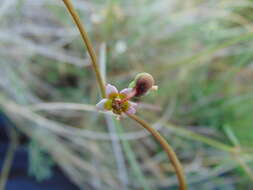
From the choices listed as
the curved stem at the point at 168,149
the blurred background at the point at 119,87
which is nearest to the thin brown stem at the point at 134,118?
the curved stem at the point at 168,149

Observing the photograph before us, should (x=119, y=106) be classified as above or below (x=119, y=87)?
below

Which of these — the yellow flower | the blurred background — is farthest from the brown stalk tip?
the blurred background

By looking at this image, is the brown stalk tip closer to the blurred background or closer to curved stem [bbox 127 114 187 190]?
curved stem [bbox 127 114 187 190]

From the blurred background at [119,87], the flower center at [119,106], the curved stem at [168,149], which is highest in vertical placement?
the blurred background at [119,87]

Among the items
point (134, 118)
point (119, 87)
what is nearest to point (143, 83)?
point (134, 118)

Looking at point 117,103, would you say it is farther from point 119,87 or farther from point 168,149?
point 119,87

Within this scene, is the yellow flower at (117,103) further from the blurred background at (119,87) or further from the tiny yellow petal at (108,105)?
the blurred background at (119,87)

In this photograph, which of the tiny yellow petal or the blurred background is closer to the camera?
the tiny yellow petal

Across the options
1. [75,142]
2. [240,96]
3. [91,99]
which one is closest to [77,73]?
[91,99]
